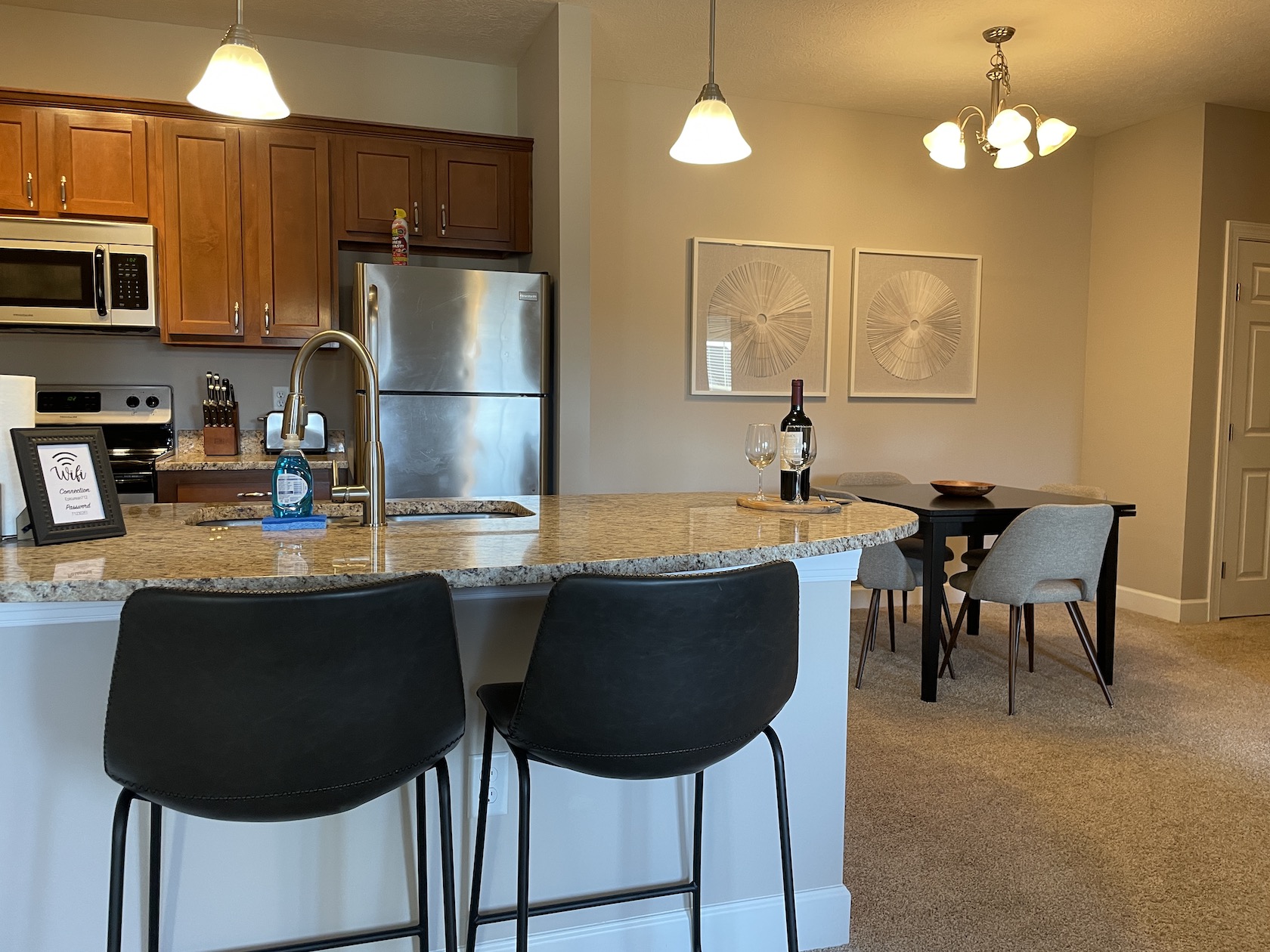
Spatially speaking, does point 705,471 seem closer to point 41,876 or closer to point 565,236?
point 565,236

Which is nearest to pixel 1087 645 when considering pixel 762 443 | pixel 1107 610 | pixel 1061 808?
pixel 1107 610

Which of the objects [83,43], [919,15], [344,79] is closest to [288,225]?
[344,79]

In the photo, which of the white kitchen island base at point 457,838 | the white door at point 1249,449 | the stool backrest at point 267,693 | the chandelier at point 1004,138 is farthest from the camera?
the white door at point 1249,449

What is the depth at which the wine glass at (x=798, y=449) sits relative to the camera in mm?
2033

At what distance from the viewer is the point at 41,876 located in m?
1.46

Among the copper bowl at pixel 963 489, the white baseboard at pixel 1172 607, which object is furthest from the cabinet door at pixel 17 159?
the white baseboard at pixel 1172 607

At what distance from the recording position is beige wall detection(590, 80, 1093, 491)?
174 inches

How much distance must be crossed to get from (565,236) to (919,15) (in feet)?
5.42

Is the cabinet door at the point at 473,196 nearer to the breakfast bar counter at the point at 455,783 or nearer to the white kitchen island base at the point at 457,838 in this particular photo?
the breakfast bar counter at the point at 455,783

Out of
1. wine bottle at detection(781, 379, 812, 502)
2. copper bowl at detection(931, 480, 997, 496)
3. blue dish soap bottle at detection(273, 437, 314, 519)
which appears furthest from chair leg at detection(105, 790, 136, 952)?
copper bowl at detection(931, 480, 997, 496)

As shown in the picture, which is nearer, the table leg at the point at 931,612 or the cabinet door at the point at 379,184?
the table leg at the point at 931,612

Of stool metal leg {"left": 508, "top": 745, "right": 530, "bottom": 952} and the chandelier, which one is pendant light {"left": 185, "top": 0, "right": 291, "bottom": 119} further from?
the chandelier

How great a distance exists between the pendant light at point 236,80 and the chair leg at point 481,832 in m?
1.39

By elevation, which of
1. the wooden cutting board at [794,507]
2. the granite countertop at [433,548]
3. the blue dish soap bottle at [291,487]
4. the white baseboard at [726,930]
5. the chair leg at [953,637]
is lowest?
the white baseboard at [726,930]
